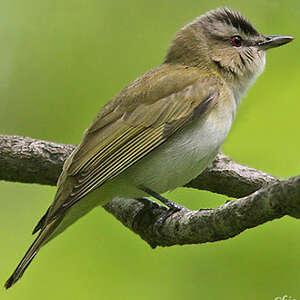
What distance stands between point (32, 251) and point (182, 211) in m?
1.08

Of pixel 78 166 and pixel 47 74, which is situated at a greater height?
pixel 47 74

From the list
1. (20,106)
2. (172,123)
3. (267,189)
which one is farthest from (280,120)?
(20,106)

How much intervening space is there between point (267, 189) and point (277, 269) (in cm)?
188

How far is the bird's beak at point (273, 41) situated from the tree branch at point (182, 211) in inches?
43.0

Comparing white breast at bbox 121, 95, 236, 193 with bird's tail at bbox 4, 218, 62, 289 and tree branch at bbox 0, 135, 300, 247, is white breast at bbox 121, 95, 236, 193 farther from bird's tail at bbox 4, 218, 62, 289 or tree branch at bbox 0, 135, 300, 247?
bird's tail at bbox 4, 218, 62, 289

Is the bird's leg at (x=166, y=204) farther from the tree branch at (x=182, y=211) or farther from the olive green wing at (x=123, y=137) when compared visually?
the olive green wing at (x=123, y=137)

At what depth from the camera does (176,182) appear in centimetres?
505

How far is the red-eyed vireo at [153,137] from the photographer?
4734 mm

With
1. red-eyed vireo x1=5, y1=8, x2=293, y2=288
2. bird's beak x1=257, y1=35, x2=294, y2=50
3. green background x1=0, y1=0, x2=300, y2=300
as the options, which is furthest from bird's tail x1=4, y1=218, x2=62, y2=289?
bird's beak x1=257, y1=35, x2=294, y2=50

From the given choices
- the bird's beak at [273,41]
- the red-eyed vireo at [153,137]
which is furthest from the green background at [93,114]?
the red-eyed vireo at [153,137]

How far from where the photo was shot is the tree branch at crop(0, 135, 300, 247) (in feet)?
11.7

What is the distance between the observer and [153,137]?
498 cm

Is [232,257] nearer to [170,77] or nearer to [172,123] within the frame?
[172,123]

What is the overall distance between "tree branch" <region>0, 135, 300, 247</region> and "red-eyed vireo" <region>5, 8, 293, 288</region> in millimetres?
296
